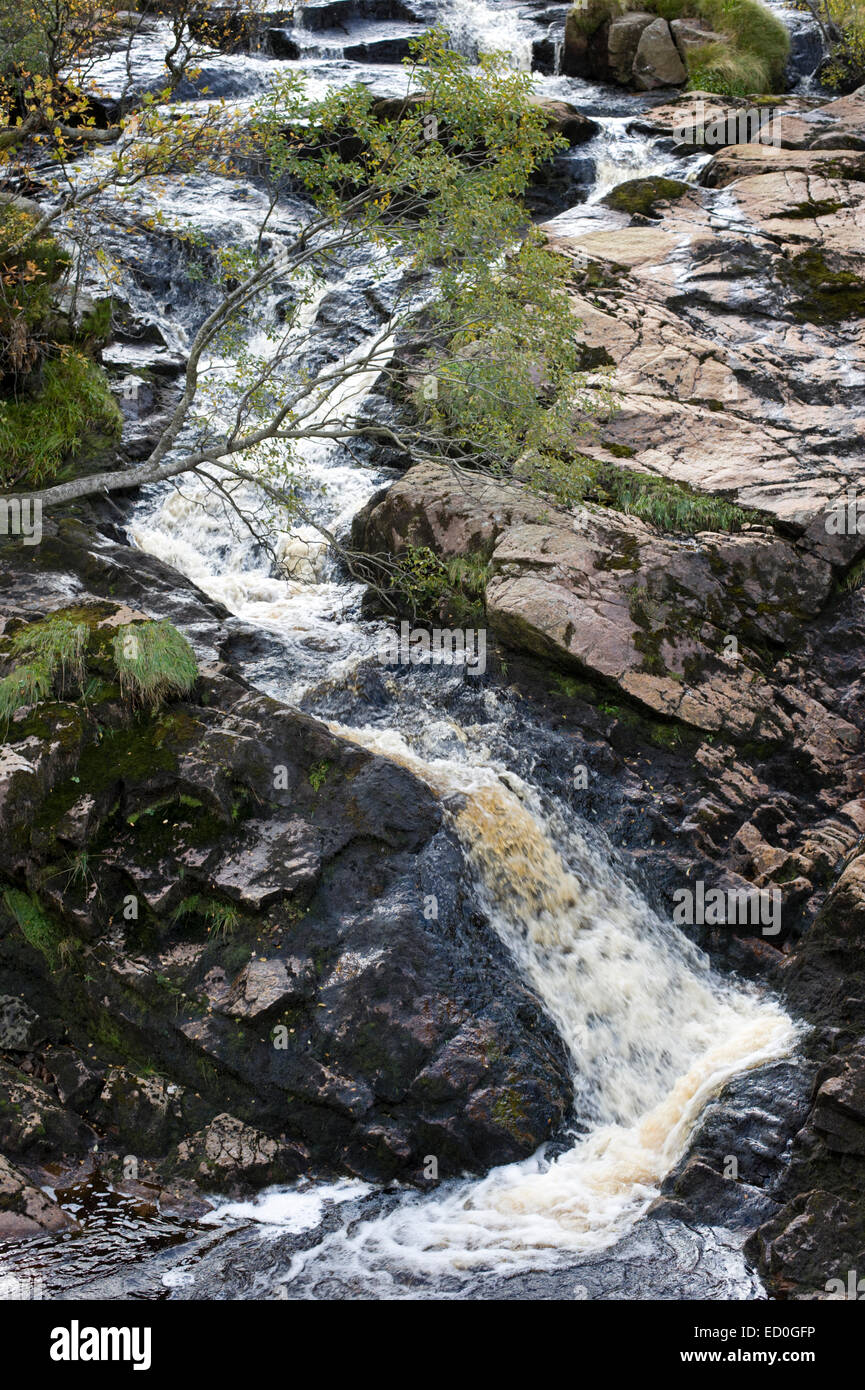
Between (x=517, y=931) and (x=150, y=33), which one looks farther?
(x=150, y=33)

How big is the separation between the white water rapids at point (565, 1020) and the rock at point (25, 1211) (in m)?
1.15

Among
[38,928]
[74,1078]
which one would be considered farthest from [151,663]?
[74,1078]

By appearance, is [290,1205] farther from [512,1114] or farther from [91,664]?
[91,664]

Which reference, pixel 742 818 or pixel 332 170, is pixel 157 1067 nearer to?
pixel 742 818

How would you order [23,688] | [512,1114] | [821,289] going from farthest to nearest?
[821,289]
[23,688]
[512,1114]

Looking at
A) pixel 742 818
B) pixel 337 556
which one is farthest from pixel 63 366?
pixel 742 818

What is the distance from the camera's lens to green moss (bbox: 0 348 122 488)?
471 inches

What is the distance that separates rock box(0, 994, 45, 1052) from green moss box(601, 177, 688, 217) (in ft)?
54.3

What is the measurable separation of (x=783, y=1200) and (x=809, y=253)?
14705 mm

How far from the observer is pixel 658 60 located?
80.3ft

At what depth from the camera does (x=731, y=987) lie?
9055 mm

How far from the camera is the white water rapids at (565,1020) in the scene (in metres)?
6.64

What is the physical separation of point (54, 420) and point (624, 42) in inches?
788

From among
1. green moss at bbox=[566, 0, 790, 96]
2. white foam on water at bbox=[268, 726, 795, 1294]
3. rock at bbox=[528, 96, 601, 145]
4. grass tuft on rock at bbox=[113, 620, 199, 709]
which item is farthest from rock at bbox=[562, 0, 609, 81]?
grass tuft on rock at bbox=[113, 620, 199, 709]
